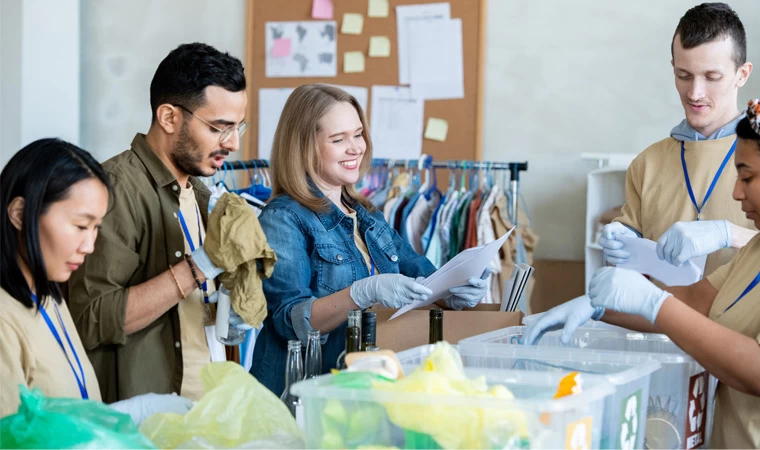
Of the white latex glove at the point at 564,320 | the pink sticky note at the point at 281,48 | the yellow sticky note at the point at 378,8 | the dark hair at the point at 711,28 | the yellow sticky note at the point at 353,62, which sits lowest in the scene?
the white latex glove at the point at 564,320

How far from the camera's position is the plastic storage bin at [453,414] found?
1192mm

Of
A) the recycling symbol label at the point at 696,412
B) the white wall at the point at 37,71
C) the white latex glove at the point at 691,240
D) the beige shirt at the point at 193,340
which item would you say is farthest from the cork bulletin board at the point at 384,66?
the recycling symbol label at the point at 696,412

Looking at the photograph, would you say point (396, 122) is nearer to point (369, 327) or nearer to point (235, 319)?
point (235, 319)

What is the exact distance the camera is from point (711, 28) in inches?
88.4

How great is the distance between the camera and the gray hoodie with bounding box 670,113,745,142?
7.77ft

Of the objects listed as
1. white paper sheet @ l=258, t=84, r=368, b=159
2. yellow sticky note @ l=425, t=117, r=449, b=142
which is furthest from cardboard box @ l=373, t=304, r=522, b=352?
white paper sheet @ l=258, t=84, r=368, b=159

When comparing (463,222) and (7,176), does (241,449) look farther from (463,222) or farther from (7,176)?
(463,222)

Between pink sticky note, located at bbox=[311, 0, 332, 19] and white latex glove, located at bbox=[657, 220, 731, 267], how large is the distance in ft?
9.46

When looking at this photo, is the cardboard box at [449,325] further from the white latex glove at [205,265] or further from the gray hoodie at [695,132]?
the gray hoodie at [695,132]

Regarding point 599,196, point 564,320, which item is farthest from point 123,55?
point 564,320

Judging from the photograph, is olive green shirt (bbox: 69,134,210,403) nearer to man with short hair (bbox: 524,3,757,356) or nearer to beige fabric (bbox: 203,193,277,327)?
beige fabric (bbox: 203,193,277,327)

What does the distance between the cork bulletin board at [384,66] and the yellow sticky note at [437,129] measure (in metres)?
0.02

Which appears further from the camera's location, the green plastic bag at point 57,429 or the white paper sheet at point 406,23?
the white paper sheet at point 406,23

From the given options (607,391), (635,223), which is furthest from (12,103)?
(607,391)
